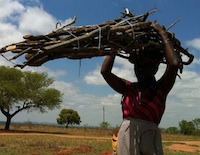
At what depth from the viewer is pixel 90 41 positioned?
2.20 metres

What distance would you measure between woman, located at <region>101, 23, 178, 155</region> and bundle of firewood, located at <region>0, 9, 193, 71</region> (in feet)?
0.32

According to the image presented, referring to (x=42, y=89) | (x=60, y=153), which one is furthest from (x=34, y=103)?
(x=60, y=153)

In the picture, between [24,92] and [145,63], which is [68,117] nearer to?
[24,92]

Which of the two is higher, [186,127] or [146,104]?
[186,127]

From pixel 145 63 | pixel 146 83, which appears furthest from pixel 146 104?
pixel 145 63

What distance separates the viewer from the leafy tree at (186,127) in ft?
141

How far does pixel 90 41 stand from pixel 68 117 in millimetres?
48170

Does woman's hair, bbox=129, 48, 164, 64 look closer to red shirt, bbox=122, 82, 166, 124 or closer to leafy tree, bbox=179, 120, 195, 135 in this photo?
red shirt, bbox=122, 82, 166, 124

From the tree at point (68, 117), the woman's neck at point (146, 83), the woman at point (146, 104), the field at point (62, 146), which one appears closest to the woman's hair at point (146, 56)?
the woman at point (146, 104)

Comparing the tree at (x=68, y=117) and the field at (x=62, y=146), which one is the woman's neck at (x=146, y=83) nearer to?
the field at (x=62, y=146)

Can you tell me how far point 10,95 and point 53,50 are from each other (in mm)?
32579

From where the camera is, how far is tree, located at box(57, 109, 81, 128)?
49731mm

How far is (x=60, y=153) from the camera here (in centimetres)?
1240

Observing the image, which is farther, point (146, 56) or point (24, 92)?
point (24, 92)
